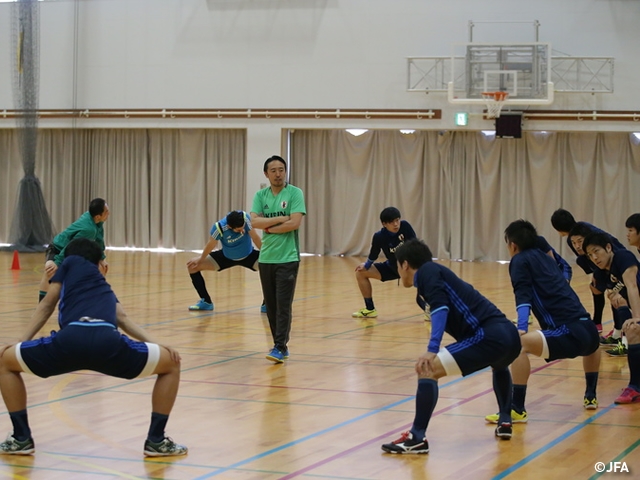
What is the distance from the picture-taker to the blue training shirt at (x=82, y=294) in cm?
466

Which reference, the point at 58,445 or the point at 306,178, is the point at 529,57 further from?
the point at 58,445

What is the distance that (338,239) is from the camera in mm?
22234

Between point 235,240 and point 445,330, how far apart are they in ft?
21.7

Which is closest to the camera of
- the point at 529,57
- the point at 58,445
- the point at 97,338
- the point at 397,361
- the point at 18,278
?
the point at 97,338

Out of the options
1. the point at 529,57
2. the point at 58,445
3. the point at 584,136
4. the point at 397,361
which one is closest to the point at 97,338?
the point at 58,445

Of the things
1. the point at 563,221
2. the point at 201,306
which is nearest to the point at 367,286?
the point at 201,306

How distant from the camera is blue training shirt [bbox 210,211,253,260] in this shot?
36.9 ft

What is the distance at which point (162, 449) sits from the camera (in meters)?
4.77

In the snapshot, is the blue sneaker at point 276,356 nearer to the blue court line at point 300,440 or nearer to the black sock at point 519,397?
the blue court line at point 300,440

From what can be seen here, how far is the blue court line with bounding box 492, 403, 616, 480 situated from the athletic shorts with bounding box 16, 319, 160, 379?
1.84 metres

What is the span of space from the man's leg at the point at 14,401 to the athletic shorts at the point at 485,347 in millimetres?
2231

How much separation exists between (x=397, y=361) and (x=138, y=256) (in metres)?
13.4

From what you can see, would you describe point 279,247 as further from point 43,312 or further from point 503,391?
point 43,312

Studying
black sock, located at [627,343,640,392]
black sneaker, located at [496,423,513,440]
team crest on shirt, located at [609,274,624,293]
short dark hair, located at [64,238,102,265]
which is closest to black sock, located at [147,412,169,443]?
short dark hair, located at [64,238,102,265]
